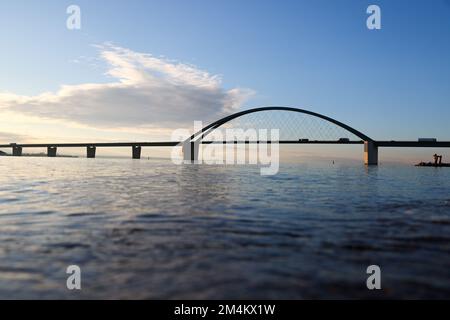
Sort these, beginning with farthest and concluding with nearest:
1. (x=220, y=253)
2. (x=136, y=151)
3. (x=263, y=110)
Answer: (x=136, y=151) → (x=263, y=110) → (x=220, y=253)

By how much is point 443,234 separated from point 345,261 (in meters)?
4.58

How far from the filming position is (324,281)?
5195 mm

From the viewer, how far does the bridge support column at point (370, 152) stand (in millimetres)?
145125

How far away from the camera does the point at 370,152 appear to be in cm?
14550

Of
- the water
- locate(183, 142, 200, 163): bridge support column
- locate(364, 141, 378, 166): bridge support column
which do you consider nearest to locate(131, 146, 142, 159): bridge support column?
locate(183, 142, 200, 163): bridge support column

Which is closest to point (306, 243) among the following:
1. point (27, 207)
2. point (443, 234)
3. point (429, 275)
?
point (429, 275)

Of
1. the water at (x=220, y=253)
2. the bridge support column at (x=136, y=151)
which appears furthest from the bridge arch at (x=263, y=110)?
the water at (x=220, y=253)

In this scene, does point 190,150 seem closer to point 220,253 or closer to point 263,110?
point 263,110

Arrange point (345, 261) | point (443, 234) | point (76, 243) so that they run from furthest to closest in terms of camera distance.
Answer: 1. point (443, 234)
2. point (76, 243)
3. point (345, 261)

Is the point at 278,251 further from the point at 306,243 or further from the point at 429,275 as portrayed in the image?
the point at 429,275

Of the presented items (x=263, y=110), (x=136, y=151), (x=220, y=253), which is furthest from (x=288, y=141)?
(x=220, y=253)

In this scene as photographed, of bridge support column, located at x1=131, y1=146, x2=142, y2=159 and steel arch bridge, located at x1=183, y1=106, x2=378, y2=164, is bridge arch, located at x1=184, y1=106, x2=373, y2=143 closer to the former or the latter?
steel arch bridge, located at x1=183, y1=106, x2=378, y2=164

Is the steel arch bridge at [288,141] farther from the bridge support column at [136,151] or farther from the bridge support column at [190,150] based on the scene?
the bridge support column at [136,151]

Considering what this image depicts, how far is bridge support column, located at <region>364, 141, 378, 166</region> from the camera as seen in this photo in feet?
476
